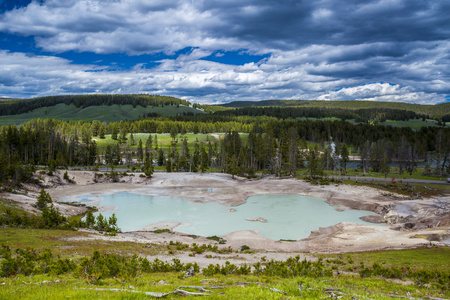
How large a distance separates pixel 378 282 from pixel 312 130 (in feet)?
530

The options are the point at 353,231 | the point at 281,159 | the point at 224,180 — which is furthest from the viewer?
the point at 281,159

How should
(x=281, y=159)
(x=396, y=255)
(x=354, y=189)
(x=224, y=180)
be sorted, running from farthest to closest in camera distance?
(x=281, y=159)
(x=224, y=180)
(x=354, y=189)
(x=396, y=255)

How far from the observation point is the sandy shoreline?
1289 inches

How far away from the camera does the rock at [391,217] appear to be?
42.8m

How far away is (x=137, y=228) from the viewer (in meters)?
41.1

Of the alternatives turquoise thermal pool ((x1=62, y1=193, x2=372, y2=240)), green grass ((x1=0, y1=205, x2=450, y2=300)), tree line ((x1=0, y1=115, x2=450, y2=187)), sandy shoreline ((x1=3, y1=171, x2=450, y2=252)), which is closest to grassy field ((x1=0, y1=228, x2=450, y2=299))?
green grass ((x1=0, y1=205, x2=450, y2=300))

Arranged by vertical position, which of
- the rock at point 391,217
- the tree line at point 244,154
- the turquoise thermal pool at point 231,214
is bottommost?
A: the turquoise thermal pool at point 231,214

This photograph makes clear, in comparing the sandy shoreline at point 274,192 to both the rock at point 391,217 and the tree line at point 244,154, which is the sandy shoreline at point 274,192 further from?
the tree line at point 244,154

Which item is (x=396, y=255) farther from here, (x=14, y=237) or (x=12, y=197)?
(x=12, y=197)

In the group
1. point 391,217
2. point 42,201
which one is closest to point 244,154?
point 391,217

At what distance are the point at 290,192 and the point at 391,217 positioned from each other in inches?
1006

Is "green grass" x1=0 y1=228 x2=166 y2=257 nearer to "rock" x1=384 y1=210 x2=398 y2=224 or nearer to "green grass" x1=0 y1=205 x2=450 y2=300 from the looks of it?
"green grass" x1=0 y1=205 x2=450 y2=300

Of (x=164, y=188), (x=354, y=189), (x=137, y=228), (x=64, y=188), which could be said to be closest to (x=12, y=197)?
(x=137, y=228)

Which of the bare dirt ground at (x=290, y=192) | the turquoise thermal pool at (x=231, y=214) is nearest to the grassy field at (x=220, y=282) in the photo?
the bare dirt ground at (x=290, y=192)
